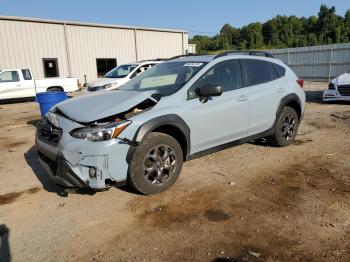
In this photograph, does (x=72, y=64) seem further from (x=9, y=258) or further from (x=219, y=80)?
(x=9, y=258)

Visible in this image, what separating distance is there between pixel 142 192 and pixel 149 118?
91cm

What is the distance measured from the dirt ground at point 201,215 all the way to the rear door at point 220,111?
0.56m

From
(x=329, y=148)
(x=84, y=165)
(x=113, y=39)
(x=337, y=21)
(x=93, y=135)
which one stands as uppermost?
(x=337, y=21)

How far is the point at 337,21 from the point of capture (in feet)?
265

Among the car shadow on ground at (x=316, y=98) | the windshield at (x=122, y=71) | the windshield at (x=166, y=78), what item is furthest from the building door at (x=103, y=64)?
the windshield at (x=166, y=78)

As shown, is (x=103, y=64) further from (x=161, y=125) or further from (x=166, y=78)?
(x=161, y=125)

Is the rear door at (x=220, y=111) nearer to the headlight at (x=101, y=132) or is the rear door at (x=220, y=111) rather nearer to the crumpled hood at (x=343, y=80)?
the headlight at (x=101, y=132)

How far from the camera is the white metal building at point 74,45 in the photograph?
20.4m

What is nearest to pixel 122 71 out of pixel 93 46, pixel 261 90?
pixel 261 90

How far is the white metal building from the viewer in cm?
2041

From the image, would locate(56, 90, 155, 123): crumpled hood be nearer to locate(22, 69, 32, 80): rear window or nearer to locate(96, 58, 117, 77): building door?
locate(22, 69, 32, 80): rear window

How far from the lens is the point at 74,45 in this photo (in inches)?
905

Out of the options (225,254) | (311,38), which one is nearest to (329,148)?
(225,254)

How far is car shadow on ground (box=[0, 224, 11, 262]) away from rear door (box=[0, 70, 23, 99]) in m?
14.4
